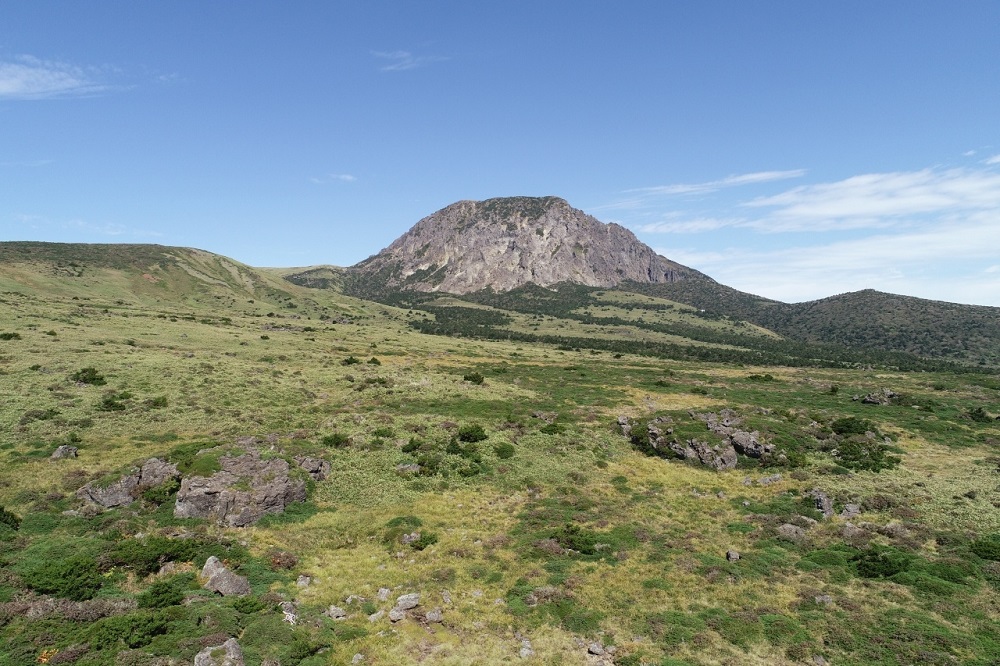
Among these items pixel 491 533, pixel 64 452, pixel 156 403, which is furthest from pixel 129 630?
pixel 156 403

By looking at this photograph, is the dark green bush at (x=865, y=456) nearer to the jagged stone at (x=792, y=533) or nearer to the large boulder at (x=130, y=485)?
the jagged stone at (x=792, y=533)

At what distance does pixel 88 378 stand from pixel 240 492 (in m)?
31.6

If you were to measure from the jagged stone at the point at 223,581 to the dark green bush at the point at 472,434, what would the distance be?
864 inches

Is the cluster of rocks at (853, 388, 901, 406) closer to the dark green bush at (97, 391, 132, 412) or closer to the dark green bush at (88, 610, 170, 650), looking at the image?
the dark green bush at (88, 610, 170, 650)

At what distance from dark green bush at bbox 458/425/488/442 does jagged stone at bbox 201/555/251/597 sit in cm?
2194

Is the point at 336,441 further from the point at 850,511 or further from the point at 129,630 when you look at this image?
the point at 850,511

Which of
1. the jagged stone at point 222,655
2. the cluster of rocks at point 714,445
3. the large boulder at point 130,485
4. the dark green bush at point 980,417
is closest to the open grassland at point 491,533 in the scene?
the dark green bush at point 980,417

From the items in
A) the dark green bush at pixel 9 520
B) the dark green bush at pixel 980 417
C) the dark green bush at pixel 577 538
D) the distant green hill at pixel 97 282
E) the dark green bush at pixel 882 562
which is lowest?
the dark green bush at pixel 577 538

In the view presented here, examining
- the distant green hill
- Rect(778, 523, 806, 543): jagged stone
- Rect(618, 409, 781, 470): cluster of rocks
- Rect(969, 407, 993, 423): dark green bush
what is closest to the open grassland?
Rect(778, 523, 806, 543): jagged stone

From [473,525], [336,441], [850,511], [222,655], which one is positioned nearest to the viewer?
[222,655]

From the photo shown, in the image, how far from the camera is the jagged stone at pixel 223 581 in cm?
2020

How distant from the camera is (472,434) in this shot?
4166 centimetres

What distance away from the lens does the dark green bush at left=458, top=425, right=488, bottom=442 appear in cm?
4141

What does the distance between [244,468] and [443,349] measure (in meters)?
82.1
